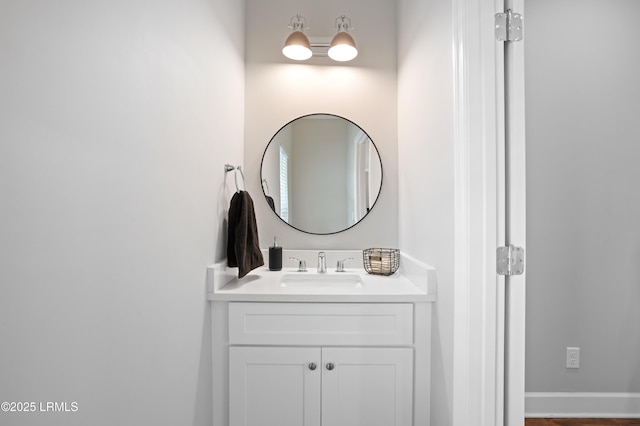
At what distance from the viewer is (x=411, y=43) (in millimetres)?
1722

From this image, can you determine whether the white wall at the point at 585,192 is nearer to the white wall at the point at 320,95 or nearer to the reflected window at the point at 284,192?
the white wall at the point at 320,95

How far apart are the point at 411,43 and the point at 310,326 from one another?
1527 millimetres

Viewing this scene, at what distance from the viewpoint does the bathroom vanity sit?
4.66 feet

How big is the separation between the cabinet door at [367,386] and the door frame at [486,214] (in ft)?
1.24

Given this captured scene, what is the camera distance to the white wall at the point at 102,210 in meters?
0.57

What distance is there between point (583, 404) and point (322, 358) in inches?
63.8

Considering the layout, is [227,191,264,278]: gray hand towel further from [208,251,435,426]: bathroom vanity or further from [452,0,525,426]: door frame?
[452,0,525,426]: door frame

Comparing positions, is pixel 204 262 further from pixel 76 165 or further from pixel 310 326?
pixel 76 165

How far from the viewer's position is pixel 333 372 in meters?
1.43

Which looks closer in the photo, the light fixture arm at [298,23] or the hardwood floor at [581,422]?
the hardwood floor at [581,422]

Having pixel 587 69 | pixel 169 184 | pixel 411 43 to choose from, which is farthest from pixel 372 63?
pixel 169 184

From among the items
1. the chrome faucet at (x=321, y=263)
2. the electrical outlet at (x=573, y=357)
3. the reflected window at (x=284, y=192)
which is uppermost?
the reflected window at (x=284, y=192)

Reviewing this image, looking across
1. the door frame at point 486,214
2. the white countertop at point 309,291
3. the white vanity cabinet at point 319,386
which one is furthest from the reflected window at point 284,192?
the door frame at point 486,214

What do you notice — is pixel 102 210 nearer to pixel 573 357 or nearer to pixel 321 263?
pixel 321 263
